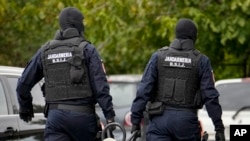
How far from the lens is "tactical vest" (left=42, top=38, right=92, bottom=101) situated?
7160 millimetres

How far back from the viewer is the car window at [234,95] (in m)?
11.3

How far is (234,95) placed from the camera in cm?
1147

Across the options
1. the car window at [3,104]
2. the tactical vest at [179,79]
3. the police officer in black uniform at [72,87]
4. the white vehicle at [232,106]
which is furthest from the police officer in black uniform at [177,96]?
the white vehicle at [232,106]

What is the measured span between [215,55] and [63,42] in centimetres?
1005

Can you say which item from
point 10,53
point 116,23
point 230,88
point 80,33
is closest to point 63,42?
point 80,33

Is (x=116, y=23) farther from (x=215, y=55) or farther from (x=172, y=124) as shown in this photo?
(x=172, y=124)

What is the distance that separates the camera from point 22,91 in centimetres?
741

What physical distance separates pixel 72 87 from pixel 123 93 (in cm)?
577

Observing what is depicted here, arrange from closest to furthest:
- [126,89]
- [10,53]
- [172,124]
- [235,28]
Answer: [172,124]
[126,89]
[235,28]
[10,53]

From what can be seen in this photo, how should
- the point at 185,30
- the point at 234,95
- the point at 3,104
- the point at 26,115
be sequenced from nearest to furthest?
the point at 26,115 < the point at 185,30 < the point at 3,104 < the point at 234,95

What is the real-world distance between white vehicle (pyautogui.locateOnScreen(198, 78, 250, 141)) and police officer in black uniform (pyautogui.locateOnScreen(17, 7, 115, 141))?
4080 mm

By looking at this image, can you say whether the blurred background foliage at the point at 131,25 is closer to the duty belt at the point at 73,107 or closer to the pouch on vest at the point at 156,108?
the pouch on vest at the point at 156,108

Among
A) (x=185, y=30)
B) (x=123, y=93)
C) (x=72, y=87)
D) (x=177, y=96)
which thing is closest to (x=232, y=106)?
(x=123, y=93)

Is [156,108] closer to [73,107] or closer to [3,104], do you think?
[73,107]
